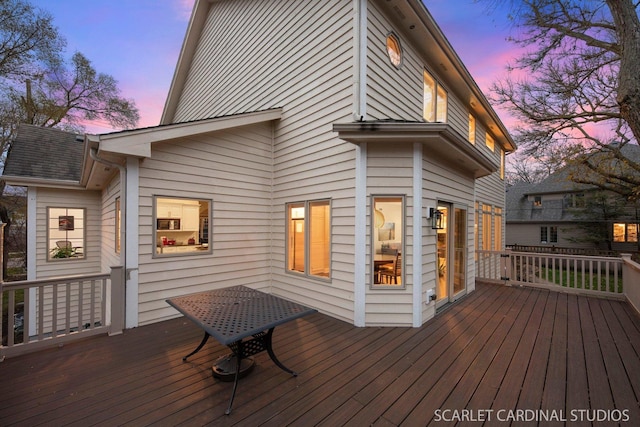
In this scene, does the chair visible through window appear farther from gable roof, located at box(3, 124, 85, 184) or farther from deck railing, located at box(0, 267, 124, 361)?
gable roof, located at box(3, 124, 85, 184)

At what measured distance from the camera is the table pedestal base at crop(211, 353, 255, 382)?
2.66m

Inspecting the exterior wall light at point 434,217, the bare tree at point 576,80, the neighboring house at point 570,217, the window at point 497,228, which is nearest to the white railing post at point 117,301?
the exterior wall light at point 434,217

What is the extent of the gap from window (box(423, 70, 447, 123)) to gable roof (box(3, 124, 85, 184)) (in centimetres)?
802

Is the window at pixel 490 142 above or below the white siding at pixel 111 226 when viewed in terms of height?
above

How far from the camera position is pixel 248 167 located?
5.44m

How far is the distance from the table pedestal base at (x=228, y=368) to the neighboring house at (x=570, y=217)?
1748 centimetres

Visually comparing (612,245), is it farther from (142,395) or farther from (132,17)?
(132,17)

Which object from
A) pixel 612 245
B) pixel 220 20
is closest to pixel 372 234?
pixel 220 20

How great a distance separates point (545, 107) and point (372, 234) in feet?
35.8

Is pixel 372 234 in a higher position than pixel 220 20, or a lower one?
lower

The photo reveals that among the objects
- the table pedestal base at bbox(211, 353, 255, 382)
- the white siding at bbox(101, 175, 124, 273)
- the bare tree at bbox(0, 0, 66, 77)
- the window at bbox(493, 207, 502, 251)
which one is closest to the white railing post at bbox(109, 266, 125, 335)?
the white siding at bbox(101, 175, 124, 273)

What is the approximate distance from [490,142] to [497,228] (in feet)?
11.9

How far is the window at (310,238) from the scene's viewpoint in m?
4.72

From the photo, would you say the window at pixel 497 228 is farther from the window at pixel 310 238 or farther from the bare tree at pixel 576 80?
the window at pixel 310 238
